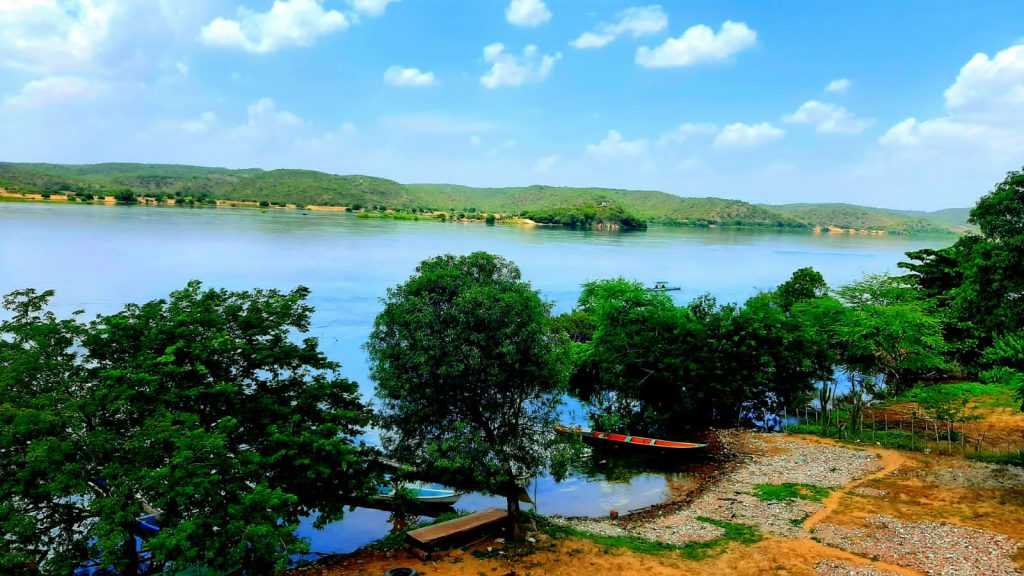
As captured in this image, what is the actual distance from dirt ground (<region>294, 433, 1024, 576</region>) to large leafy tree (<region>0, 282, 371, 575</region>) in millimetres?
2525

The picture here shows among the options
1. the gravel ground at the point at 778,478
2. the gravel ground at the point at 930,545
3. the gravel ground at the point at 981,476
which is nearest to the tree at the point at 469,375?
the gravel ground at the point at 778,478

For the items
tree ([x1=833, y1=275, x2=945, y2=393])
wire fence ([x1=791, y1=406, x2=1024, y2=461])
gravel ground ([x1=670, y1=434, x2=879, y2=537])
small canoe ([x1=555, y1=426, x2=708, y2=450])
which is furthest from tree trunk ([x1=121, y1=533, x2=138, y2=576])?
tree ([x1=833, y1=275, x2=945, y2=393])

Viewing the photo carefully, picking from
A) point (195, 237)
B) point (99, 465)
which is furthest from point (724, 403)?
point (195, 237)

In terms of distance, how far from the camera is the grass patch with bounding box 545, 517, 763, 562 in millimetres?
14682

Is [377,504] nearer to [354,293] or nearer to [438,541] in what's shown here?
[438,541]

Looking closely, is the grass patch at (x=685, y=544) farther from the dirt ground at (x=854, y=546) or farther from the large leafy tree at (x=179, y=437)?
the large leafy tree at (x=179, y=437)

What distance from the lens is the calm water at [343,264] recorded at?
952 inches

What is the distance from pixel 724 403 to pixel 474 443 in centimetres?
1951

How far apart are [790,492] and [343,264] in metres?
67.9

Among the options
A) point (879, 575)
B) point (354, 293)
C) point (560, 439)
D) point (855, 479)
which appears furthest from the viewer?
point (354, 293)

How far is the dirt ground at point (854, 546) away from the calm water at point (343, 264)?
6.01 m

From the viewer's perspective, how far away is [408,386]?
45.3ft

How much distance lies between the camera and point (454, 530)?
1487 centimetres

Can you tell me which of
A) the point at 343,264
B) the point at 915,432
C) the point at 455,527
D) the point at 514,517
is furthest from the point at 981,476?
the point at 343,264
